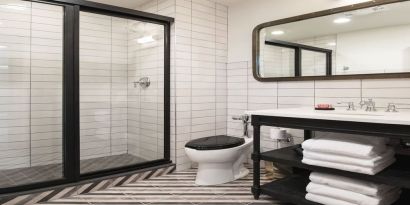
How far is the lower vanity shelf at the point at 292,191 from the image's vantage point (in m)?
1.87

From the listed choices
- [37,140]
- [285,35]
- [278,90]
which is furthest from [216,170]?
[37,140]

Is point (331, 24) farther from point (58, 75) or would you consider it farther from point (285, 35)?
point (58, 75)

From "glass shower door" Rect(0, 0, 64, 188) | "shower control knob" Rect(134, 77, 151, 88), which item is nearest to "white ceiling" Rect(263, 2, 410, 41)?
"shower control knob" Rect(134, 77, 151, 88)

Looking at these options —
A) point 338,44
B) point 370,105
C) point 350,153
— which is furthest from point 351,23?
point 350,153

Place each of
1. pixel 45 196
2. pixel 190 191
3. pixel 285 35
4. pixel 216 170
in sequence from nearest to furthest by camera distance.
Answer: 1. pixel 45 196
2. pixel 190 191
3. pixel 216 170
4. pixel 285 35

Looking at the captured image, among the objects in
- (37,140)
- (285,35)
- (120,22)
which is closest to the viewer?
(285,35)

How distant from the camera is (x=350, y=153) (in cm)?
166

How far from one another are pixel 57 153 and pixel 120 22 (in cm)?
156

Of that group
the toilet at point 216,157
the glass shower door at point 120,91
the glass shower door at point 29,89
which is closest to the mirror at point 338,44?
the toilet at point 216,157

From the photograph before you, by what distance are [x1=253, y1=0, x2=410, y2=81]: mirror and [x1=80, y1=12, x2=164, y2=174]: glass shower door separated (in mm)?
1148

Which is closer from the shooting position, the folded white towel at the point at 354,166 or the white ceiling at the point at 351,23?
the folded white towel at the point at 354,166

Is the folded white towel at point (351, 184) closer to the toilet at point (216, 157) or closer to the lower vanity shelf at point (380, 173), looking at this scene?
the lower vanity shelf at point (380, 173)

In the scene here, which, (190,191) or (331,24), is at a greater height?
(331,24)

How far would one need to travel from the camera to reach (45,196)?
6.97 feet
